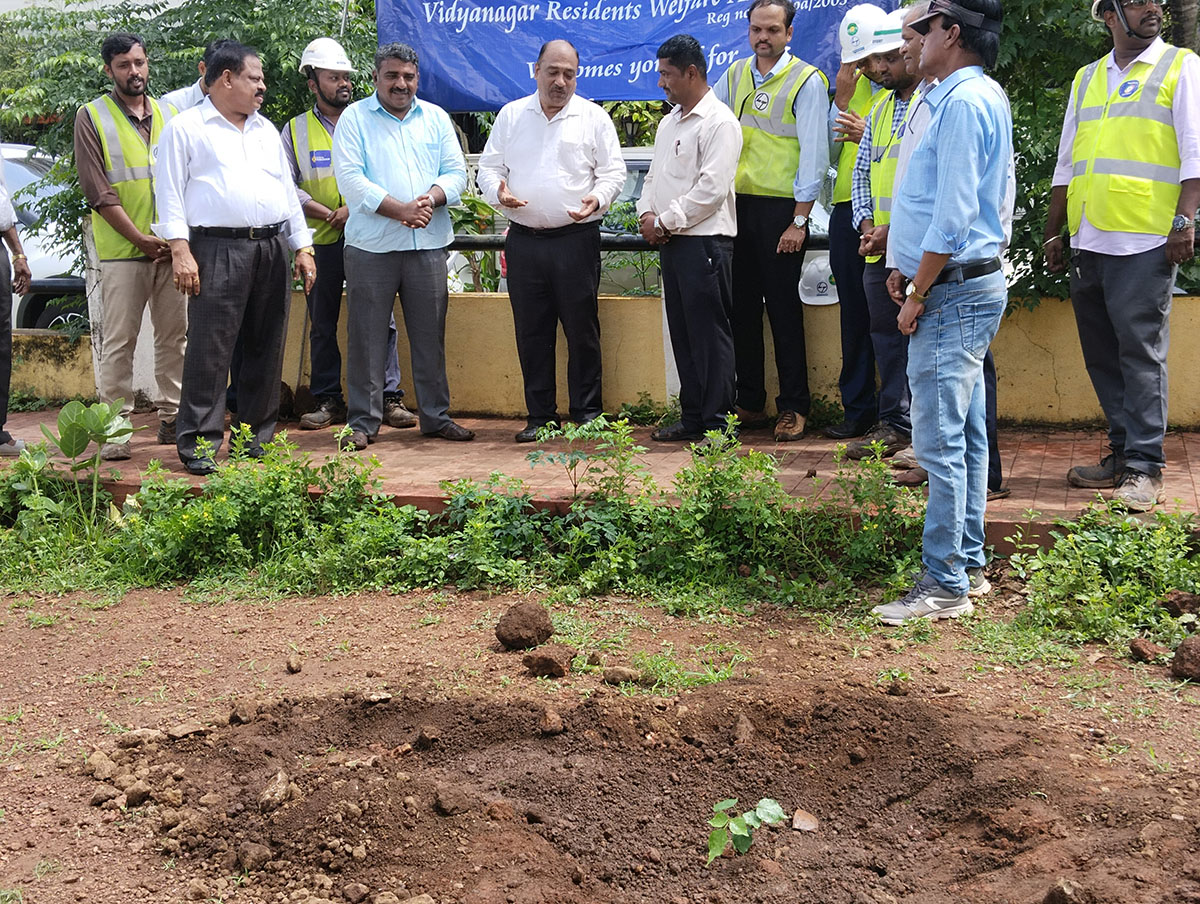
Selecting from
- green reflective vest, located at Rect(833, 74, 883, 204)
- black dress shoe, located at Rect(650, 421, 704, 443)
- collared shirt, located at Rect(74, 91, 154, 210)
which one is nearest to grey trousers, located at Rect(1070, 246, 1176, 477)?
green reflective vest, located at Rect(833, 74, 883, 204)

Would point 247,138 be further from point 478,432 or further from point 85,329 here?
point 85,329

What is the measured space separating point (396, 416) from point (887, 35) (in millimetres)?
3516

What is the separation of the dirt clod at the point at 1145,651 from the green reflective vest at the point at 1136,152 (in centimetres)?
190

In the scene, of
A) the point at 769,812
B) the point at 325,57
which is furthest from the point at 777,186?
the point at 769,812

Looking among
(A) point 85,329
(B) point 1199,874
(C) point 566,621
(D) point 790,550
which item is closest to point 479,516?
(C) point 566,621

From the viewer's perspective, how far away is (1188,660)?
13.1 feet

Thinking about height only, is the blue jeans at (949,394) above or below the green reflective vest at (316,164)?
below

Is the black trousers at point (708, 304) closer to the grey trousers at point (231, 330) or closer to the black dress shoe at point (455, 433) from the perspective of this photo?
the black dress shoe at point (455, 433)

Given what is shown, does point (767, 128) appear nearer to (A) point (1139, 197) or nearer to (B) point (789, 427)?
(B) point (789, 427)

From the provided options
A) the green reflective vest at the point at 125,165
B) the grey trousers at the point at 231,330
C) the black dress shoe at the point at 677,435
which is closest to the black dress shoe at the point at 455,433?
the grey trousers at the point at 231,330

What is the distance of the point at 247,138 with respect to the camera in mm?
6434

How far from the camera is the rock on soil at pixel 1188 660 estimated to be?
4.00 m

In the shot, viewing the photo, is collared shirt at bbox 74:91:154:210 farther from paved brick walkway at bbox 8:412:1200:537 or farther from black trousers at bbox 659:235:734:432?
black trousers at bbox 659:235:734:432

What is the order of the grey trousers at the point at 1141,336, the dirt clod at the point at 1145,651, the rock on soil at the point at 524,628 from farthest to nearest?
the grey trousers at the point at 1141,336
the rock on soil at the point at 524,628
the dirt clod at the point at 1145,651
